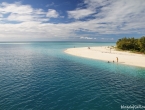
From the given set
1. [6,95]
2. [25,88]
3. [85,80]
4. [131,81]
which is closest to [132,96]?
[131,81]

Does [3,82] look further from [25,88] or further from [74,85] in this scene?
[74,85]

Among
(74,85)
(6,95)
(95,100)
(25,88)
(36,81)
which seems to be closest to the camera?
(95,100)

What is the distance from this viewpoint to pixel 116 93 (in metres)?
23.6

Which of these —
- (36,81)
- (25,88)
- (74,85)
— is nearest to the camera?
(25,88)

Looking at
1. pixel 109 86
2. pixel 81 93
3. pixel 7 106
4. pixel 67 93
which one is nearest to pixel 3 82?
pixel 7 106

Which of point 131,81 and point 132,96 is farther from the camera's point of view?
point 131,81

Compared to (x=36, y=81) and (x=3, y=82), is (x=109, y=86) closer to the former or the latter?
(x=36, y=81)

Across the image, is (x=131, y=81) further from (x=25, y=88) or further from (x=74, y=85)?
(x=25, y=88)

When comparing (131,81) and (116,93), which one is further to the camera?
(131,81)

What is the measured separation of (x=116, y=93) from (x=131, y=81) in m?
9.07

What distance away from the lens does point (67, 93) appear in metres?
23.4

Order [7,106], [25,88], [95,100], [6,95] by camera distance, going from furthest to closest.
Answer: [25,88] → [6,95] → [95,100] → [7,106]

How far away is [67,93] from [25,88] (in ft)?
29.3

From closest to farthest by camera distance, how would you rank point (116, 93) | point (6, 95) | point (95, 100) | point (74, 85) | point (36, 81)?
1. point (95, 100)
2. point (6, 95)
3. point (116, 93)
4. point (74, 85)
5. point (36, 81)
